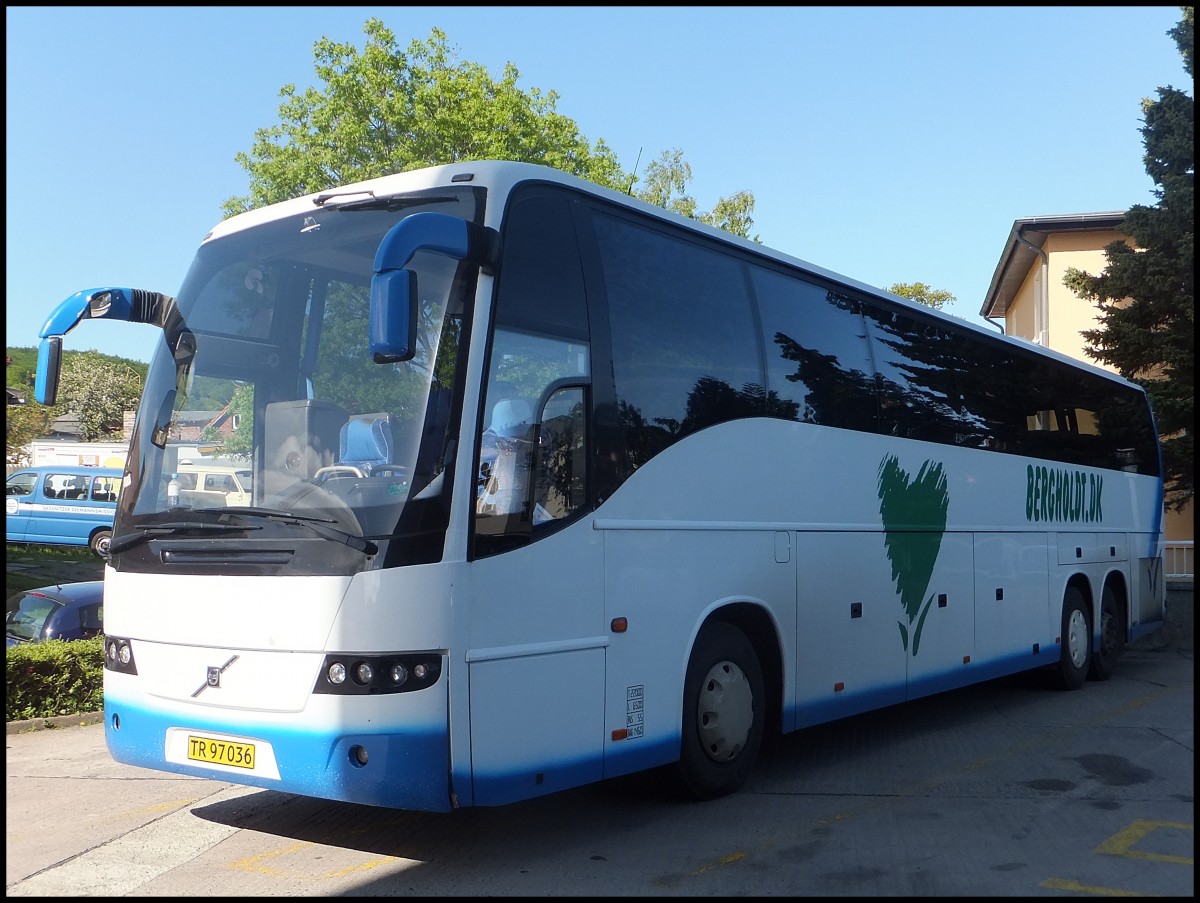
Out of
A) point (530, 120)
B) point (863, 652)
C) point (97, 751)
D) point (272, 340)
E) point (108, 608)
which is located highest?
point (530, 120)

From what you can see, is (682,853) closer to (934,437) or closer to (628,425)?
(628,425)

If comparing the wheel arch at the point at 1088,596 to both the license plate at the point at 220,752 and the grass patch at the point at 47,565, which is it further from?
the grass patch at the point at 47,565

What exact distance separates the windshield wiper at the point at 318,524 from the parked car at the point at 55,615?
288 inches

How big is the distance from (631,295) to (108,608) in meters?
3.35

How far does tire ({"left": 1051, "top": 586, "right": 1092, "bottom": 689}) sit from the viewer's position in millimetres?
12594

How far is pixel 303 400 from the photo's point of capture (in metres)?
5.93

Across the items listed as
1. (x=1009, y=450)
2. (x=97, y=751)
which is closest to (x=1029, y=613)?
(x=1009, y=450)

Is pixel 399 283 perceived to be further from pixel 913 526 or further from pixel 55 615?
pixel 55 615

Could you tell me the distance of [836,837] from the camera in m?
6.32

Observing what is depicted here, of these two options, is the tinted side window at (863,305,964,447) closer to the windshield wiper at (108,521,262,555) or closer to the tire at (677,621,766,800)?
the tire at (677,621,766,800)

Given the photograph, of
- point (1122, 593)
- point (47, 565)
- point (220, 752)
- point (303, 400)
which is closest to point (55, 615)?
point (220, 752)

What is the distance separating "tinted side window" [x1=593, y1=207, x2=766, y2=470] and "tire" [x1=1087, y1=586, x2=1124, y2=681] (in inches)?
309

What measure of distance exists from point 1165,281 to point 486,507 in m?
18.6

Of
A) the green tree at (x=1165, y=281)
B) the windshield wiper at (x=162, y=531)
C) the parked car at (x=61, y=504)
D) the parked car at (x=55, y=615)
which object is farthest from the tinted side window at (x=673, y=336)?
the parked car at (x=61, y=504)
